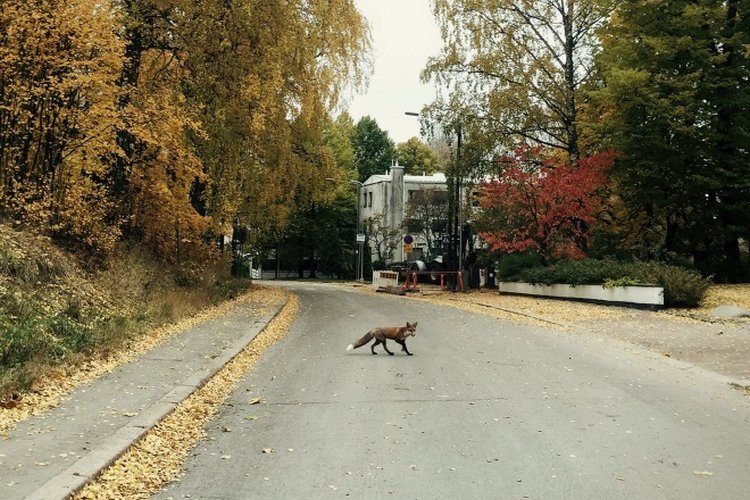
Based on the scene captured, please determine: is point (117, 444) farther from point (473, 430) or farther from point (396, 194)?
point (396, 194)

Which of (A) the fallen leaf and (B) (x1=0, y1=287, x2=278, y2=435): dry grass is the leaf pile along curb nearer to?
(B) (x1=0, y1=287, x2=278, y2=435): dry grass

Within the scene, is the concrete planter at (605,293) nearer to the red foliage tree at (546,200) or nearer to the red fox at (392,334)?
the red foliage tree at (546,200)

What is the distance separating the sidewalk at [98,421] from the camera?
5227 millimetres

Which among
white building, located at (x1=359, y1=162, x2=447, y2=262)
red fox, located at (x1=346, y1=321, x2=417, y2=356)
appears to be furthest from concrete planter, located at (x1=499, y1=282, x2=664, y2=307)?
white building, located at (x1=359, y1=162, x2=447, y2=262)

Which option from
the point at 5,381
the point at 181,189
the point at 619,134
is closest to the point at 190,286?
the point at 181,189

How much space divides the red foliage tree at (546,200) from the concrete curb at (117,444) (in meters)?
20.0

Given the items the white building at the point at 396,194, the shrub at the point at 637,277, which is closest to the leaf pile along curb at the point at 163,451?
the shrub at the point at 637,277

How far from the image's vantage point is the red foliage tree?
91.0 ft

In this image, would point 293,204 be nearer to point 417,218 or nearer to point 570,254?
point 570,254

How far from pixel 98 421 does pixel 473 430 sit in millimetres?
3525

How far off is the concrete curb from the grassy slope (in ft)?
4.72

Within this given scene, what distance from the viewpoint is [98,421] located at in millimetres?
6953

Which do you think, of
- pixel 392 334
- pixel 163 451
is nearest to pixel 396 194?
pixel 392 334

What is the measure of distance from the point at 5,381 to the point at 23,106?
6.96m
